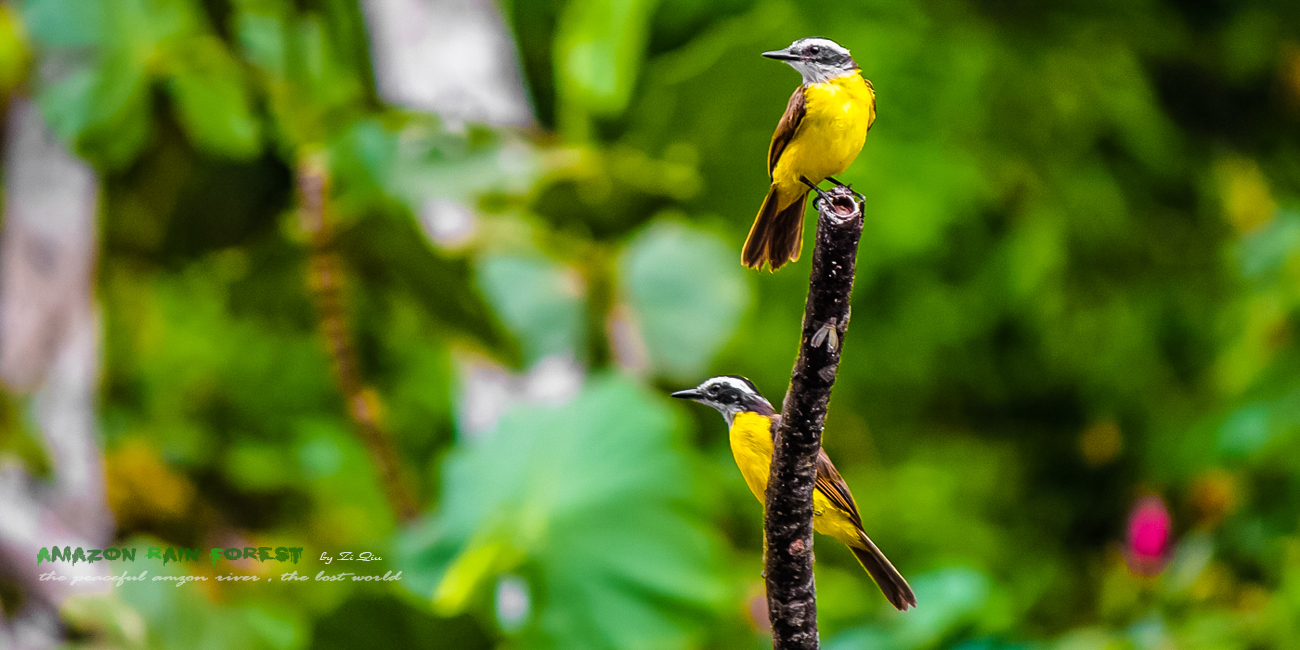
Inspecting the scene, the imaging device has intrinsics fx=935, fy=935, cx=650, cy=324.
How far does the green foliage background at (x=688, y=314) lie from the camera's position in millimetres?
1067

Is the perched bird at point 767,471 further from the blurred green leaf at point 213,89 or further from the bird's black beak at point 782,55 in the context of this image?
the blurred green leaf at point 213,89

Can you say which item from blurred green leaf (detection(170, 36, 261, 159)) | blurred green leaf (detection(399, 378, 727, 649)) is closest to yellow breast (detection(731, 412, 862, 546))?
blurred green leaf (detection(399, 378, 727, 649))

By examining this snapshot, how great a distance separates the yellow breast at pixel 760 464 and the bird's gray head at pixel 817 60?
3.7 inches

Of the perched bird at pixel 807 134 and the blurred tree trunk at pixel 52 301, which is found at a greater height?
the perched bird at pixel 807 134

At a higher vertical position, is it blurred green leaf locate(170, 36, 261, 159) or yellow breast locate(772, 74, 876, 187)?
yellow breast locate(772, 74, 876, 187)

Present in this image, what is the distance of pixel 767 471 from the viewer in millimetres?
213

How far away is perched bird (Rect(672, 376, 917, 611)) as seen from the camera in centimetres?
22

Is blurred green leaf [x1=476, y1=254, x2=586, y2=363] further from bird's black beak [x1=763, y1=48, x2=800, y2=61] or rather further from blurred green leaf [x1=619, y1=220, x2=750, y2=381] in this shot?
bird's black beak [x1=763, y1=48, x2=800, y2=61]

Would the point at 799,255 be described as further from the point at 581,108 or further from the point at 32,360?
the point at 32,360

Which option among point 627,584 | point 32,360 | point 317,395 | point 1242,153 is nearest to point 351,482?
point 317,395

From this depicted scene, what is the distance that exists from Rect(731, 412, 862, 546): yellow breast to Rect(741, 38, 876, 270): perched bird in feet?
0.13

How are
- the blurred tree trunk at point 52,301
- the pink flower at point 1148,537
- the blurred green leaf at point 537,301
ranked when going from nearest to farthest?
the pink flower at point 1148,537 < the blurred green leaf at point 537,301 < the blurred tree trunk at point 52,301

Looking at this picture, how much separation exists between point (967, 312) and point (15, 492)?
7.60ft

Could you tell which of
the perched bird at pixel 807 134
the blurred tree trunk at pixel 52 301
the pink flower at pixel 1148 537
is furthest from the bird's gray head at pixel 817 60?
the blurred tree trunk at pixel 52 301
